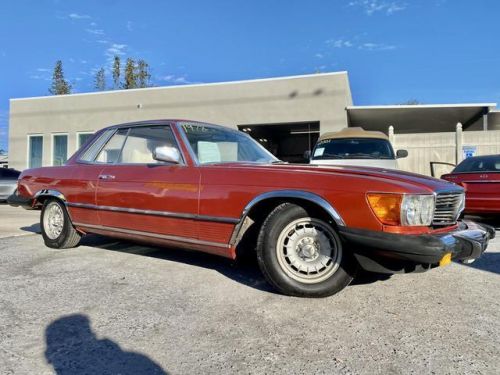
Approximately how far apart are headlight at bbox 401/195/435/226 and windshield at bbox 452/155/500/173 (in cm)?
470

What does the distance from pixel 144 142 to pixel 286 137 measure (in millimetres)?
20212

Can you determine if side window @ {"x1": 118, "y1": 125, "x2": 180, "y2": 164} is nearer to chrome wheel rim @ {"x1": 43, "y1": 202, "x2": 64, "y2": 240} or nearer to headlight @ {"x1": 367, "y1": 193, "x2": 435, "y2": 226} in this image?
chrome wheel rim @ {"x1": 43, "y1": 202, "x2": 64, "y2": 240}

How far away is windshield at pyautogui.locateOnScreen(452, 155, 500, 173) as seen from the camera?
7062 mm

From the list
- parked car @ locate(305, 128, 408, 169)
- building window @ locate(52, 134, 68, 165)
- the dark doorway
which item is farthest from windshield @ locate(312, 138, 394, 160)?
building window @ locate(52, 134, 68, 165)

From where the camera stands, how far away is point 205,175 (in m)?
3.76

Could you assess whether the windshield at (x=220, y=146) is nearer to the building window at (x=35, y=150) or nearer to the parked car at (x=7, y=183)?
the parked car at (x=7, y=183)

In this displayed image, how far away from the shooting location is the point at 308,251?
328cm

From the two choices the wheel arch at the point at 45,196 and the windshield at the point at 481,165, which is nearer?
the wheel arch at the point at 45,196

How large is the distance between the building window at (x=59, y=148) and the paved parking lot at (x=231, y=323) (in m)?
17.6

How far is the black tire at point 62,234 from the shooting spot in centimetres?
505

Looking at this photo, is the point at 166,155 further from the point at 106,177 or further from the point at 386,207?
the point at 386,207

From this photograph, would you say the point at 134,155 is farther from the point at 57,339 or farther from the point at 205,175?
the point at 57,339

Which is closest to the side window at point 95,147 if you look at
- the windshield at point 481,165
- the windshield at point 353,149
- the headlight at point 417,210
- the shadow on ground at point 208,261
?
the shadow on ground at point 208,261

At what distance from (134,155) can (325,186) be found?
2.28m
